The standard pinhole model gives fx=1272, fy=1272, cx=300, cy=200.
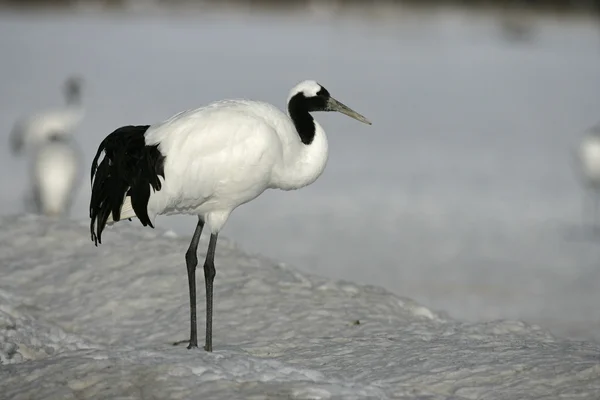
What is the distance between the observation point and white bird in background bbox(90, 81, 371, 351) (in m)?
5.93

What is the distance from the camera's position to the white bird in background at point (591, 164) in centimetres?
1450

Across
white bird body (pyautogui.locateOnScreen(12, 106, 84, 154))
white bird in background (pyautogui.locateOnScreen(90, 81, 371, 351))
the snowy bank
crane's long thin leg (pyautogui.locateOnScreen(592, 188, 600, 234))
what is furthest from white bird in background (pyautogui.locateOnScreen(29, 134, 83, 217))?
white bird in background (pyautogui.locateOnScreen(90, 81, 371, 351))

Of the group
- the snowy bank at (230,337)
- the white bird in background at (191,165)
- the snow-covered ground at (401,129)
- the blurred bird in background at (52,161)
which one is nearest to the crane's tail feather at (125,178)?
the white bird in background at (191,165)

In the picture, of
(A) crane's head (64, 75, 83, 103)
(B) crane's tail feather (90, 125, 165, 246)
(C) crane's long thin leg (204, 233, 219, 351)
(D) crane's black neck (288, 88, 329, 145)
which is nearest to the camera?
(B) crane's tail feather (90, 125, 165, 246)

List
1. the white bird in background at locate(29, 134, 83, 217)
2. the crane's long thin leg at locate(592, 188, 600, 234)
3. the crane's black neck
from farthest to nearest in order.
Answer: the crane's long thin leg at locate(592, 188, 600, 234) → the white bird in background at locate(29, 134, 83, 217) → the crane's black neck

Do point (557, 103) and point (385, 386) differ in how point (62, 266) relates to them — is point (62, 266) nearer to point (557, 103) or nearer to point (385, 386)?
point (385, 386)

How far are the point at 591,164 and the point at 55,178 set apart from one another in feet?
19.9

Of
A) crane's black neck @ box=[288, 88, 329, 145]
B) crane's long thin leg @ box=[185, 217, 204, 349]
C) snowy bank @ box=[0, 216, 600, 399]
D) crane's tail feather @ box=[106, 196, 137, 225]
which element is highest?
crane's black neck @ box=[288, 88, 329, 145]

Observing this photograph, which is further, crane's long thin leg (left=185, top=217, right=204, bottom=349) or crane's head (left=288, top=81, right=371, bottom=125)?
crane's head (left=288, top=81, right=371, bottom=125)

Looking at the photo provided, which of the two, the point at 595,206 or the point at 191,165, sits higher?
the point at 191,165

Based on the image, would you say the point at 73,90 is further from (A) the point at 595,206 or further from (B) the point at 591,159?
(A) the point at 595,206

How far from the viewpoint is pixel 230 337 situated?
6531mm

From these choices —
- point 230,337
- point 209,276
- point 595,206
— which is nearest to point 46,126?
point 595,206

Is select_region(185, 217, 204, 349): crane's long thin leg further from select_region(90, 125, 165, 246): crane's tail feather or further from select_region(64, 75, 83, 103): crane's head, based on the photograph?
select_region(64, 75, 83, 103): crane's head
